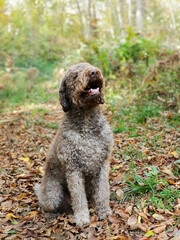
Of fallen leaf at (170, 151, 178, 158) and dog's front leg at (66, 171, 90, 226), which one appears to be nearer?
dog's front leg at (66, 171, 90, 226)

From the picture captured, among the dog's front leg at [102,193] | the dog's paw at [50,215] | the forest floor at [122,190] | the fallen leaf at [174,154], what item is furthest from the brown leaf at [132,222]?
the fallen leaf at [174,154]

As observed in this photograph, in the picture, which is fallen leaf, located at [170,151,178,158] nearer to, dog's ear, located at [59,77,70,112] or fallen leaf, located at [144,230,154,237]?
fallen leaf, located at [144,230,154,237]

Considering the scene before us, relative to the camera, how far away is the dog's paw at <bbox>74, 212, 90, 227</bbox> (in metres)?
2.93

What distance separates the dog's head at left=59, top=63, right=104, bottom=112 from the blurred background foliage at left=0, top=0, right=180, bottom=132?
2.72 m


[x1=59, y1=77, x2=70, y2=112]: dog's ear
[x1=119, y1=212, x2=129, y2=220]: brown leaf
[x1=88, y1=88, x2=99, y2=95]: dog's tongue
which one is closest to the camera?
[x1=88, y1=88, x2=99, y2=95]: dog's tongue

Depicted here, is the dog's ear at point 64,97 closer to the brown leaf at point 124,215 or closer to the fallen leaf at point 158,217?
the brown leaf at point 124,215

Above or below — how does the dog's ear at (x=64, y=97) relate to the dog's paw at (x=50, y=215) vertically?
above

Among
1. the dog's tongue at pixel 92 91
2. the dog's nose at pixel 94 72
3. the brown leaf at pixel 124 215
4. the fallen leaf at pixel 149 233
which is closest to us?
the fallen leaf at pixel 149 233

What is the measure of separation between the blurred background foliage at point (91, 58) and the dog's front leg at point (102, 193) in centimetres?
251

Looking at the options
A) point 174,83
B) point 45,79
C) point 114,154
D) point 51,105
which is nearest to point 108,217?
point 114,154

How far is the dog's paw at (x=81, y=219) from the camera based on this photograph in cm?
293

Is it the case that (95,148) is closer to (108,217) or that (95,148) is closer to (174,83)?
(108,217)

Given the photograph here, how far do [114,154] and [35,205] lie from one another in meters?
1.84

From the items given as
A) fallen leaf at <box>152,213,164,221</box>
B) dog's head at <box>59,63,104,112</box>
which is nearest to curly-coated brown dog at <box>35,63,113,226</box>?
dog's head at <box>59,63,104,112</box>
